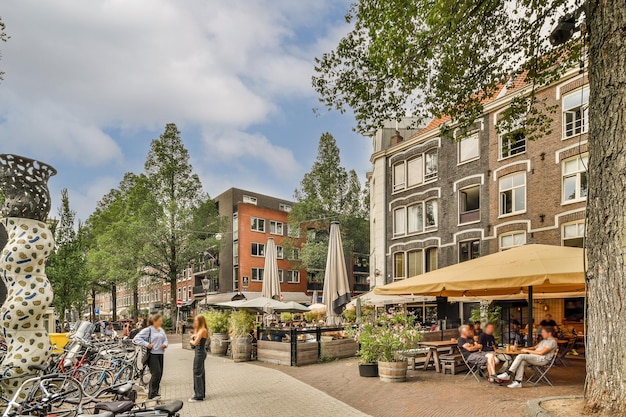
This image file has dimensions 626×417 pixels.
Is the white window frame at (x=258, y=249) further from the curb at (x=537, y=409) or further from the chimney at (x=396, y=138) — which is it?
the curb at (x=537, y=409)

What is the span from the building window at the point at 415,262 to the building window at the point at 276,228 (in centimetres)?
2836

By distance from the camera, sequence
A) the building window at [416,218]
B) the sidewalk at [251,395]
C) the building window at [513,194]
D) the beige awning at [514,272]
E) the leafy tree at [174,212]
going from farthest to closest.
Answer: the leafy tree at [174,212]
the building window at [416,218]
the building window at [513,194]
the beige awning at [514,272]
the sidewalk at [251,395]

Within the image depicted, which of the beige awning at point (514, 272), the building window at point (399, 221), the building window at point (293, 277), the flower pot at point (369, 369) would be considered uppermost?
the building window at point (399, 221)

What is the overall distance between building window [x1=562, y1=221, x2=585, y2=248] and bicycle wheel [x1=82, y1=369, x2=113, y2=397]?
753 inches

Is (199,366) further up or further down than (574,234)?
further down

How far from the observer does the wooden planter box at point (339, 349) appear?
1561 cm

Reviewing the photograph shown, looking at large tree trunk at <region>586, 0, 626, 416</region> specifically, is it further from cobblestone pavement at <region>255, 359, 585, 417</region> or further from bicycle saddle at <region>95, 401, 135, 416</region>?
bicycle saddle at <region>95, 401, 135, 416</region>

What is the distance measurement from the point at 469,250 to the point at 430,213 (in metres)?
3.84

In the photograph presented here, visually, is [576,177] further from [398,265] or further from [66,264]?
[66,264]

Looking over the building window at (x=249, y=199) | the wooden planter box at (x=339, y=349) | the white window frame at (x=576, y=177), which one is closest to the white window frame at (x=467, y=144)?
the white window frame at (x=576, y=177)

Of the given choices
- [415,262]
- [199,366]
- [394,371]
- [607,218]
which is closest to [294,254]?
[415,262]

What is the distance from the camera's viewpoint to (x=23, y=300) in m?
8.55

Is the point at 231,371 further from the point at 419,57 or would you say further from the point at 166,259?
the point at 166,259

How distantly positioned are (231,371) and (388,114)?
8.39m
